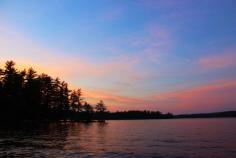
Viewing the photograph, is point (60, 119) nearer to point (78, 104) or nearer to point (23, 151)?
point (78, 104)

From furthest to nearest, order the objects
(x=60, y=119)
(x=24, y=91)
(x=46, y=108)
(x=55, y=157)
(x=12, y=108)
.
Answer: (x=60, y=119) → (x=46, y=108) → (x=24, y=91) → (x=12, y=108) → (x=55, y=157)

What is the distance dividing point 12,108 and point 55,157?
195ft

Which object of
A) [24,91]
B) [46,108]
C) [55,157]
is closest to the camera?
[55,157]

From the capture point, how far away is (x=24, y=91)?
321ft

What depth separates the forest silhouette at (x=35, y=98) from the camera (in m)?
86.5

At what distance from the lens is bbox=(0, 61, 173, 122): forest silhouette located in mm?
86500

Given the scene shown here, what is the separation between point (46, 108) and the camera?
366 ft

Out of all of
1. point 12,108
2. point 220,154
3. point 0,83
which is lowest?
point 220,154

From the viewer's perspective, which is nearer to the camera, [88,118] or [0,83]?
[0,83]

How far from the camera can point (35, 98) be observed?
101250mm

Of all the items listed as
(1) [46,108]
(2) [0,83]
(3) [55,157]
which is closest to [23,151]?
(3) [55,157]

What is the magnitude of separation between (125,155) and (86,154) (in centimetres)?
384

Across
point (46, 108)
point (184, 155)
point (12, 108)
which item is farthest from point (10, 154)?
point (46, 108)

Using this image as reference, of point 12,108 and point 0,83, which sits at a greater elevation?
point 0,83
